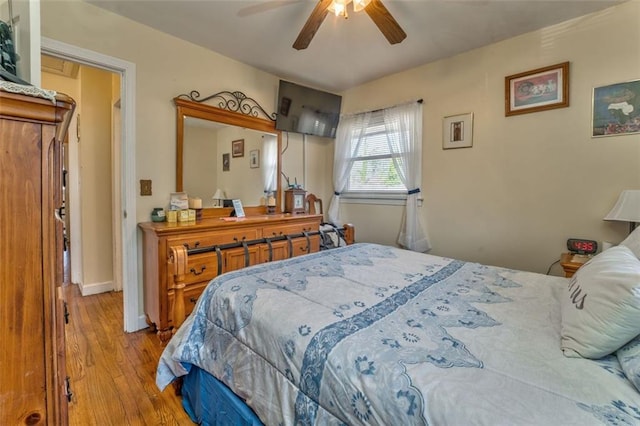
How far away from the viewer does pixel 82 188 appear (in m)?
3.23

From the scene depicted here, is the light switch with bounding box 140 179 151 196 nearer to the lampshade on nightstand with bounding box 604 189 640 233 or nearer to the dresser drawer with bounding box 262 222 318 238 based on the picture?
the dresser drawer with bounding box 262 222 318 238

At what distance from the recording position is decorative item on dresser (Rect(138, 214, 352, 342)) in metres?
2.16

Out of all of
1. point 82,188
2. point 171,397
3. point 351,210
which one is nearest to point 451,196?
point 351,210

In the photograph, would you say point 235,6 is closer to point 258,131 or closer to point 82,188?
point 258,131

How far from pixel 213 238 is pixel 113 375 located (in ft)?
3.53

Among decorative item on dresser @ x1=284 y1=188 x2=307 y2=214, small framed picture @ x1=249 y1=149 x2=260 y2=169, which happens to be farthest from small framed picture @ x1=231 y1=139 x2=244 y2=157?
decorative item on dresser @ x1=284 y1=188 x2=307 y2=214

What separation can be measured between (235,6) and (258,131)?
1.29 metres

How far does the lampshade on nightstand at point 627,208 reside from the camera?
192cm

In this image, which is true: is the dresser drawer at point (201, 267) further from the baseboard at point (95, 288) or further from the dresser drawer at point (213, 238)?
the baseboard at point (95, 288)

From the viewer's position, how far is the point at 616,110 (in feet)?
7.11

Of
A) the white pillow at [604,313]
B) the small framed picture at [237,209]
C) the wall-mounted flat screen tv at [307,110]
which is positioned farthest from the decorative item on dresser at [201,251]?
the white pillow at [604,313]

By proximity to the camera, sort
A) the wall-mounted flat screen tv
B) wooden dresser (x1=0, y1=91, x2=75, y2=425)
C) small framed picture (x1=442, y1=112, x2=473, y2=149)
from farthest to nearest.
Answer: the wall-mounted flat screen tv → small framed picture (x1=442, y1=112, x2=473, y2=149) → wooden dresser (x1=0, y1=91, x2=75, y2=425)

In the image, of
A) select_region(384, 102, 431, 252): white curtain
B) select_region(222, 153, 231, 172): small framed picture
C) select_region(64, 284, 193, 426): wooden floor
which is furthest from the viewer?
select_region(384, 102, 431, 252): white curtain

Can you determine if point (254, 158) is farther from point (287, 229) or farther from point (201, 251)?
point (201, 251)
